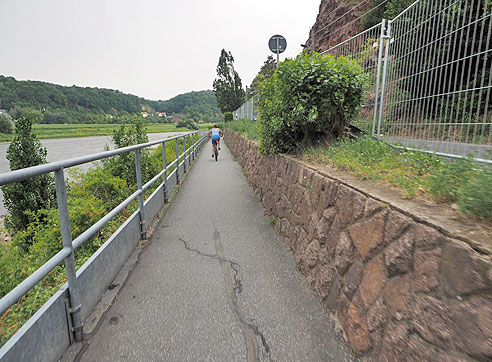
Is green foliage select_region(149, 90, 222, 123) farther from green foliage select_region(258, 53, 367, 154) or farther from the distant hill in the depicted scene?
green foliage select_region(258, 53, 367, 154)

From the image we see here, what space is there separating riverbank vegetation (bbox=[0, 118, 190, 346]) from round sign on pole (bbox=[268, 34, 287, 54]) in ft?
18.2

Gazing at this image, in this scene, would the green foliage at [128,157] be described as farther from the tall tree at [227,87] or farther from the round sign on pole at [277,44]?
the tall tree at [227,87]

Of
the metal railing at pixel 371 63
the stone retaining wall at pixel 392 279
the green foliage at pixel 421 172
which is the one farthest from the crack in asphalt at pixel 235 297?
the metal railing at pixel 371 63

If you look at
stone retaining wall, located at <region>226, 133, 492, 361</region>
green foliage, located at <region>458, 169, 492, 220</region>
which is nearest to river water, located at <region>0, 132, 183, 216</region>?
stone retaining wall, located at <region>226, 133, 492, 361</region>

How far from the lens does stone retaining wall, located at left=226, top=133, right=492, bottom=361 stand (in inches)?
47.4

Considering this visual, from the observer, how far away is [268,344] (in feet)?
7.11

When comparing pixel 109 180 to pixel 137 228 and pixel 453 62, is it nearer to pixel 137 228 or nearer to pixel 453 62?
pixel 137 228

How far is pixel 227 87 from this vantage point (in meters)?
56.5

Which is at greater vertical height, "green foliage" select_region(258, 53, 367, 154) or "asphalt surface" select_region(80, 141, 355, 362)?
"green foliage" select_region(258, 53, 367, 154)

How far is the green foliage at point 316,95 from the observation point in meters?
4.22

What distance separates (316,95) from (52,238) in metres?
3.74

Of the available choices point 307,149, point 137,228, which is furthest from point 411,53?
point 137,228

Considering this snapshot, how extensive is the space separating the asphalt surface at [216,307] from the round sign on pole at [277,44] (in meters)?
6.36

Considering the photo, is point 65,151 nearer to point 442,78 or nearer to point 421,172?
point 442,78
